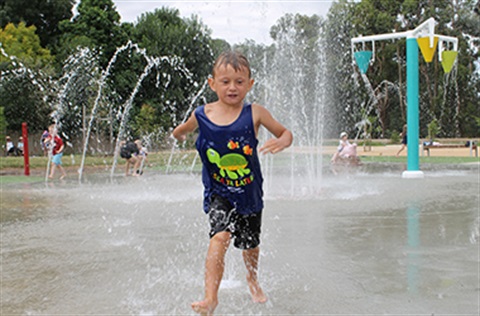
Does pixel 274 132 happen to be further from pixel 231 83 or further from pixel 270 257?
pixel 270 257

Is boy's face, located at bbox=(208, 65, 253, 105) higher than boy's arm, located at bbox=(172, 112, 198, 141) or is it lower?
higher

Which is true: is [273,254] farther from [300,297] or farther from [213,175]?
[213,175]

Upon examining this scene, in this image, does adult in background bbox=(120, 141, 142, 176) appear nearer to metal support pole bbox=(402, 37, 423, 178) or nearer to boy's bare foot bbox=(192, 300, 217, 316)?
metal support pole bbox=(402, 37, 423, 178)

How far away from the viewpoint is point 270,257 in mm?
4816

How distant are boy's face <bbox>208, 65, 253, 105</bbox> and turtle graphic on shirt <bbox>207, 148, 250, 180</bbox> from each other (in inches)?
11.9

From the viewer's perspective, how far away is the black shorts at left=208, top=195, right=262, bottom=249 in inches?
127

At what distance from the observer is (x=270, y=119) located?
Answer: 3326 mm

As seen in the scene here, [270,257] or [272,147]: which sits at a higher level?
[272,147]

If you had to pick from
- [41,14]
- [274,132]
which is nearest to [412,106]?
[274,132]

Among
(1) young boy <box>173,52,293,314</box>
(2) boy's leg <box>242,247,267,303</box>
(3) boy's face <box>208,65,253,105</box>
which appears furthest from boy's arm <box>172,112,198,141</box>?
(2) boy's leg <box>242,247,267,303</box>

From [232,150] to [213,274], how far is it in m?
0.68

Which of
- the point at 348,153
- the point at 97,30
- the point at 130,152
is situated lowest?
the point at 348,153

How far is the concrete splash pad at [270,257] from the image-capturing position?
3.51 m

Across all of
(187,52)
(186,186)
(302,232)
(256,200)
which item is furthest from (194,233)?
(187,52)
